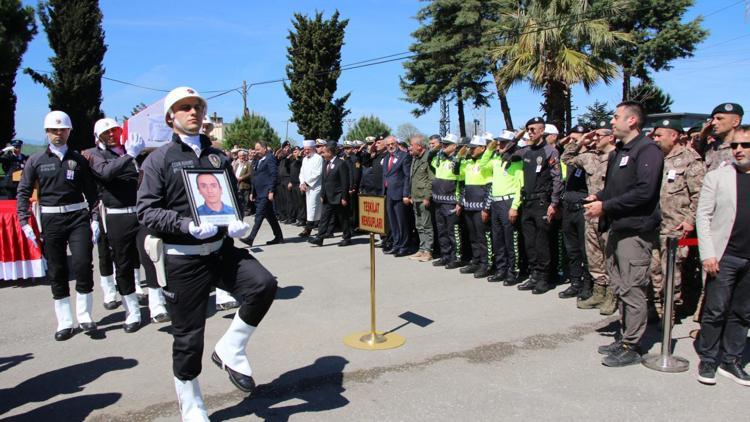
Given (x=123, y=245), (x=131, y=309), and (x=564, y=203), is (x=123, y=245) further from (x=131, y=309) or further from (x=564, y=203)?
(x=564, y=203)

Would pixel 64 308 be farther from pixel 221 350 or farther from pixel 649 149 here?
pixel 649 149

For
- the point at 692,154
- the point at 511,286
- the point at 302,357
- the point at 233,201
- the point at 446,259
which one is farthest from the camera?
the point at 446,259

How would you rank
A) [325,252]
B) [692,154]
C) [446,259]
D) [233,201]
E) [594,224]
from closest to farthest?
[233,201], [692,154], [594,224], [446,259], [325,252]

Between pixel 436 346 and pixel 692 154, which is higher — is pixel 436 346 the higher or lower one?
the lower one

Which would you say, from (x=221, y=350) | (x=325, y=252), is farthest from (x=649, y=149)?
(x=325, y=252)

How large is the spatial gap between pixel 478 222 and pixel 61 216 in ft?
17.9

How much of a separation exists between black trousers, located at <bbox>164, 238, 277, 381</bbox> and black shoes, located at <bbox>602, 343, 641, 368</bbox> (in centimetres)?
293

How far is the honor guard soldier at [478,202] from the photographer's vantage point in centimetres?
782

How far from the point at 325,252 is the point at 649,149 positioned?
6.86m

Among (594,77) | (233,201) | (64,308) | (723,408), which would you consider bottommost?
(723,408)

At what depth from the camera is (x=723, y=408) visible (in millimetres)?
3727

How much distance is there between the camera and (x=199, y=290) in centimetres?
346

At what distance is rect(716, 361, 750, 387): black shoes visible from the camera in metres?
4.14

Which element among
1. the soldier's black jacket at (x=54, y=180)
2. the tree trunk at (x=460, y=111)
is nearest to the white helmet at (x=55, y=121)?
the soldier's black jacket at (x=54, y=180)
